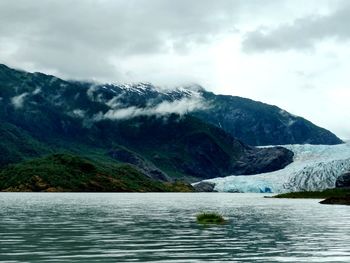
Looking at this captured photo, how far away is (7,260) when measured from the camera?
3953cm

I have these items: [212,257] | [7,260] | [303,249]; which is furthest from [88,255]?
[303,249]

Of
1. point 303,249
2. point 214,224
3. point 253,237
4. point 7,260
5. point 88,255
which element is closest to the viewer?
point 7,260

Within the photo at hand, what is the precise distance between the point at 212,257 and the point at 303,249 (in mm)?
9325

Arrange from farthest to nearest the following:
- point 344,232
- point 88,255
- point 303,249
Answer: point 344,232
point 303,249
point 88,255

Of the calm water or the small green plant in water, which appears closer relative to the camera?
the calm water

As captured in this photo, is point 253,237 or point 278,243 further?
point 253,237

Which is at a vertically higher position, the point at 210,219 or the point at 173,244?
the point at 210,219

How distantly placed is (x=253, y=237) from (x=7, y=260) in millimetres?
26531

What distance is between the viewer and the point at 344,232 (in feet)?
215

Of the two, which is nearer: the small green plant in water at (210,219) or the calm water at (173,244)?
the calm water at (173,244)

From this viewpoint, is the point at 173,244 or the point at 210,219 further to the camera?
the point at 210,219

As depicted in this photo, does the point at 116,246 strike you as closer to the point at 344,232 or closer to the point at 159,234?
the point at 159,234

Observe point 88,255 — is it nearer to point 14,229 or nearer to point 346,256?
point 346,256

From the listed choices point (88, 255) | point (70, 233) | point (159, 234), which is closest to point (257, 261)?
point (88, 255)
